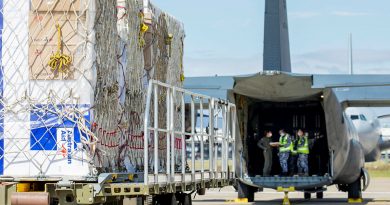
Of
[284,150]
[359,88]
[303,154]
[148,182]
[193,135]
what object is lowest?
[148,182]

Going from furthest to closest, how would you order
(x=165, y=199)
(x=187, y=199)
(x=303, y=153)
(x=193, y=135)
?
(x=303, y=153) → (x=187, y=199) → (x=165, y=199) → (x=193, y=135)

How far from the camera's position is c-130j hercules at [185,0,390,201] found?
74.0ft

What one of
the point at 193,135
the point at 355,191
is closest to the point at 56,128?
the point at 193,135

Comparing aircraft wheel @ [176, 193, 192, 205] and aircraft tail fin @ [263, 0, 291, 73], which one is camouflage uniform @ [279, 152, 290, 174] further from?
aircraft wheel @ [176, 193, 192, 205]

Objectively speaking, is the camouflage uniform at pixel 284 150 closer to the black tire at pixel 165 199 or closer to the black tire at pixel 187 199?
the black tire at pixel 187 199

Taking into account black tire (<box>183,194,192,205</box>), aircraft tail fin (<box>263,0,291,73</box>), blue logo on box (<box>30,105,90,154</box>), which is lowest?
black tire (<box>183,194,192,205</box>)

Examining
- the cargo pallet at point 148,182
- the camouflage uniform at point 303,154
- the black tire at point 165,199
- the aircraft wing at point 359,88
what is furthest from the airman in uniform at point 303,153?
the black tire at point 165,199

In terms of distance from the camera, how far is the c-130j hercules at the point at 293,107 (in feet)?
74.0

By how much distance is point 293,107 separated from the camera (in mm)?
25547

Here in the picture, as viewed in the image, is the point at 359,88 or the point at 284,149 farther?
the point at 284,149

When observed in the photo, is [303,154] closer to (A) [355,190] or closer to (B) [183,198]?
(A) [355,190]

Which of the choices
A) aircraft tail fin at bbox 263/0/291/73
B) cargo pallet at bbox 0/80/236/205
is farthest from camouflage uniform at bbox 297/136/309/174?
cargo pallet at bbox 0/80/236/205

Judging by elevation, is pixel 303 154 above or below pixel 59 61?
below

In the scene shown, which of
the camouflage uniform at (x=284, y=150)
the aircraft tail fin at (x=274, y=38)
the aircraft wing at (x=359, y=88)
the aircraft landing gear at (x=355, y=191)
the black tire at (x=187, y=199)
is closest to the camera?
the black tire at (x=187, y=199)
